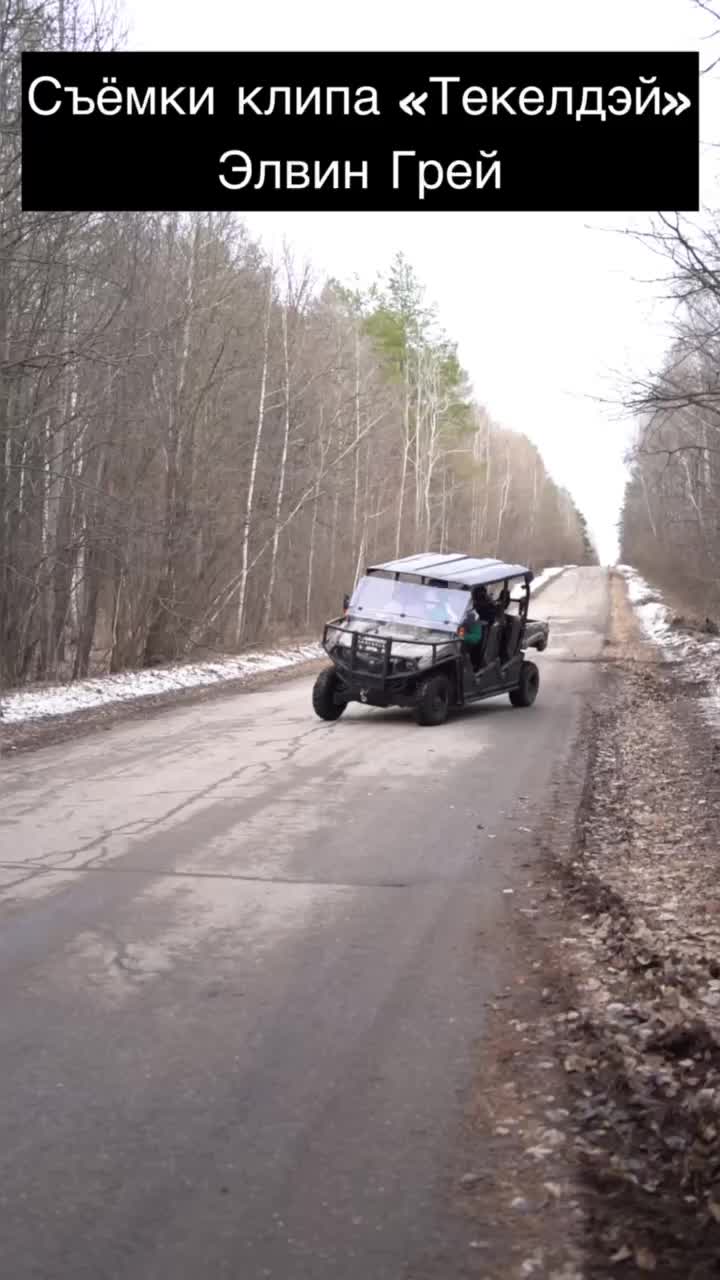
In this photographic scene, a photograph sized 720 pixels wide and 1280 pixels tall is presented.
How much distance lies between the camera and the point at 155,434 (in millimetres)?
24359

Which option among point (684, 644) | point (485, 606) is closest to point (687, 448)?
point (485, 606)

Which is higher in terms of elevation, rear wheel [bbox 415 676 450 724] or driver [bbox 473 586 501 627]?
driver [bbox 473 586 501 627]

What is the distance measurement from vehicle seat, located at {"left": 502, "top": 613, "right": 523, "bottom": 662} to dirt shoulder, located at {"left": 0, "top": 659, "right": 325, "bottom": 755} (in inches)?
182

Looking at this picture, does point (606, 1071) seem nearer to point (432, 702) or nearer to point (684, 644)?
point (432, 702)

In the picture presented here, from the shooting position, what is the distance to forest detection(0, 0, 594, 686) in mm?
18109

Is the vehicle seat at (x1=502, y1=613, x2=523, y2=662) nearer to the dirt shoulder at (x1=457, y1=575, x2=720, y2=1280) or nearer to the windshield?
the windshield

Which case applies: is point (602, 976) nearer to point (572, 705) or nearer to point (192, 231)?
point (572, 705)

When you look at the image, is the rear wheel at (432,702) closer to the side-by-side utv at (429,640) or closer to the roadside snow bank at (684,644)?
the side-by-side utv at (429,640)

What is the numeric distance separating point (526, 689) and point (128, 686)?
6777 mm

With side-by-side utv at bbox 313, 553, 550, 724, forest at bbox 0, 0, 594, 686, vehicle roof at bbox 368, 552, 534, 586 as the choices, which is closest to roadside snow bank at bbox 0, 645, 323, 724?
forest at bbox 0, 0, 594, 686

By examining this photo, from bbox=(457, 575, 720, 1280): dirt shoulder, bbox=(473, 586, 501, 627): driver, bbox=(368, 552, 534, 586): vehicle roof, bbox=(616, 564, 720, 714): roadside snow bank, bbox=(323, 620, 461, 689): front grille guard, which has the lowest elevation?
bbox=(616, 564, 720, 714): roadside snow bank

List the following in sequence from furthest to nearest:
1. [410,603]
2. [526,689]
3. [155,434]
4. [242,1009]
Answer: [155,434] < [526,689] < [410,603] < [242,1009]

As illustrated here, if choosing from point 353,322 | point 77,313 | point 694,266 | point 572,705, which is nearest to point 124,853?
point 694,266

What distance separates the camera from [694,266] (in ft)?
41.8
